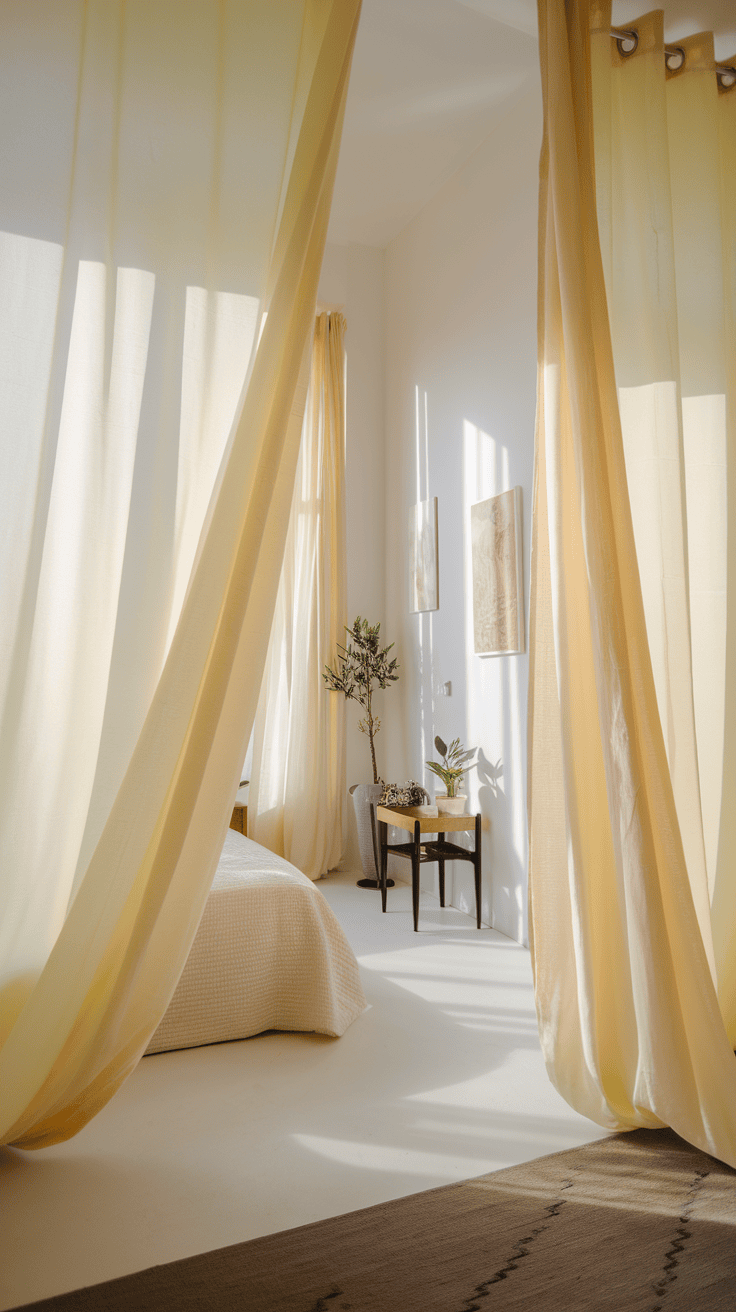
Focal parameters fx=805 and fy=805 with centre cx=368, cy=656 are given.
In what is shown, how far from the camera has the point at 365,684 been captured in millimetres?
5086

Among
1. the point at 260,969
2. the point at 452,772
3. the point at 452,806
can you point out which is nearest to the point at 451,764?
the point at 452,772

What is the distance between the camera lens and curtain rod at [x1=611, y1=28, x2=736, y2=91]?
88.2 inches

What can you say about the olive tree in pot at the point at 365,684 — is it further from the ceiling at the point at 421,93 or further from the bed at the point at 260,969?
the ceiling at the point at 421,93

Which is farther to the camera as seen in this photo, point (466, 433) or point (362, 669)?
point (362, 669)

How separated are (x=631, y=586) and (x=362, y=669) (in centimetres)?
322

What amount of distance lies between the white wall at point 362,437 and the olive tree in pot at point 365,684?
0.55 feet

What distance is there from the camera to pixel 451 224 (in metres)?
4.58

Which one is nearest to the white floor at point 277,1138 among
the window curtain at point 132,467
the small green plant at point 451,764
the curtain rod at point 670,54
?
the window curtain at point 132,467

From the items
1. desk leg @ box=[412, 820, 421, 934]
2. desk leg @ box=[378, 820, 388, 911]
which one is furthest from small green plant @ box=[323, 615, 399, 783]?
desk leg @ box=[412, 820, 421, 934]

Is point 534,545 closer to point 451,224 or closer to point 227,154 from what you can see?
point 227,154

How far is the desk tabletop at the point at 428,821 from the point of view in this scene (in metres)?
3.88

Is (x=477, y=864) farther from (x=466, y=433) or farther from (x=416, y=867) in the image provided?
(x=466, y=433)

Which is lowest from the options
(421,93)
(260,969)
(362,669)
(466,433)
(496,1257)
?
(496,1257)

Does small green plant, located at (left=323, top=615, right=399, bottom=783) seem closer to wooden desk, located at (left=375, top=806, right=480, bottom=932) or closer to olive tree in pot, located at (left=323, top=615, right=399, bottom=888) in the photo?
olive tree in pot, located at (left=323, top=615, right=399, bottom=888)
